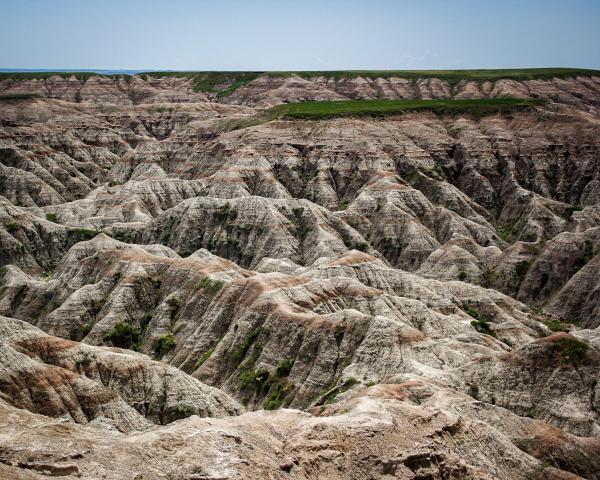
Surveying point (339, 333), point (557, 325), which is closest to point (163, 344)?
point (339, 333)

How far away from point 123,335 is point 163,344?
19.6ft

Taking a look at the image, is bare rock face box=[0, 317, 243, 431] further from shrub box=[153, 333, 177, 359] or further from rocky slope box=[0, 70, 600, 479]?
shrub box=[153, 333, 177, 359]

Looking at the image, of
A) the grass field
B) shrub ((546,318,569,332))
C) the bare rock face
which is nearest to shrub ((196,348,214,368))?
the bare rock face

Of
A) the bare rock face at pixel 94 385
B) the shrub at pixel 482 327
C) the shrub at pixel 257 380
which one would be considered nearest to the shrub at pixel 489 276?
the shrub at pixel 482 327

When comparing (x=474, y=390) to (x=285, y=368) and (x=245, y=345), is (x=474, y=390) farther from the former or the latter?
(x=245, y=345)

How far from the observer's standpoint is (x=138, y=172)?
18262 centimetres

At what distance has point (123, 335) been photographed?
8444 cm

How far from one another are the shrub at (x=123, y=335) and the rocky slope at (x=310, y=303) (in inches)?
10.2

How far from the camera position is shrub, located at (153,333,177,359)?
81.2 metres

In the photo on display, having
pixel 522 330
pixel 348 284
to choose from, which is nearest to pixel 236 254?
pixel 348 284

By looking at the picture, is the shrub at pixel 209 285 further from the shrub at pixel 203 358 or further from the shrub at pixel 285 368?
the shrub at pixel 285 368

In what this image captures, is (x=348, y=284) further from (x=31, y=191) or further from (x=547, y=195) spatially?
(x=31, y=191)

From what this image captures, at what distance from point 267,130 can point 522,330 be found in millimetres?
102291

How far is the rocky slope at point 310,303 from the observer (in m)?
39.8
